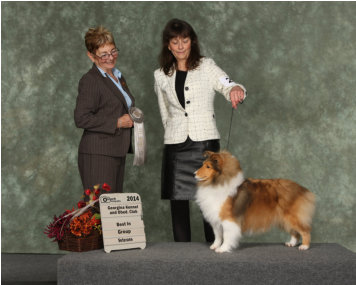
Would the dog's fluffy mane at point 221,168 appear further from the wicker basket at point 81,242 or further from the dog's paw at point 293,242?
the wicker basket at point 81,242

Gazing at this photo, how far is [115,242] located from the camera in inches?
105

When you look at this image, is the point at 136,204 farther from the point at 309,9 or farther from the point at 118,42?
the point at 309,9

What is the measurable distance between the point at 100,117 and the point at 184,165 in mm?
648

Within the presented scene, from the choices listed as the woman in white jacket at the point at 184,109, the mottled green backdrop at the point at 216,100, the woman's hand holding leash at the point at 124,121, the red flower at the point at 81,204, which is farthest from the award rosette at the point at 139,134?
the mottled green backdrop at the point at 216,100

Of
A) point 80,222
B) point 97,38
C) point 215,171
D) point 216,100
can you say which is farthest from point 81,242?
point 216,100

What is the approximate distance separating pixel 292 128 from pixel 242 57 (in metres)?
0.89

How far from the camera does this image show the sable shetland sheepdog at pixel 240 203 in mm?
2602

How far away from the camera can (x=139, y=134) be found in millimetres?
3066

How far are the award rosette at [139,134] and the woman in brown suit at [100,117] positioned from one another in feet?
0.15

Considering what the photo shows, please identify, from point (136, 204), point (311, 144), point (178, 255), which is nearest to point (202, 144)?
point (136, 204)

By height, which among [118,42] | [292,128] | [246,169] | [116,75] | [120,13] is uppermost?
[120,13]

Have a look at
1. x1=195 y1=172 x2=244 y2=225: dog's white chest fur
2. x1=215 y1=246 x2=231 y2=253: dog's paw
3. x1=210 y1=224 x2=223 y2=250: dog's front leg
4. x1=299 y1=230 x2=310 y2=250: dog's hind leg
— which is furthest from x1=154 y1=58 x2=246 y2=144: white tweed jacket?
x1=299 y1=230 x2=310 y2=250: dog's hind leg

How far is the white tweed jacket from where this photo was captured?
2934mm

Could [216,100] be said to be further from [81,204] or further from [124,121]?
[81,204]
